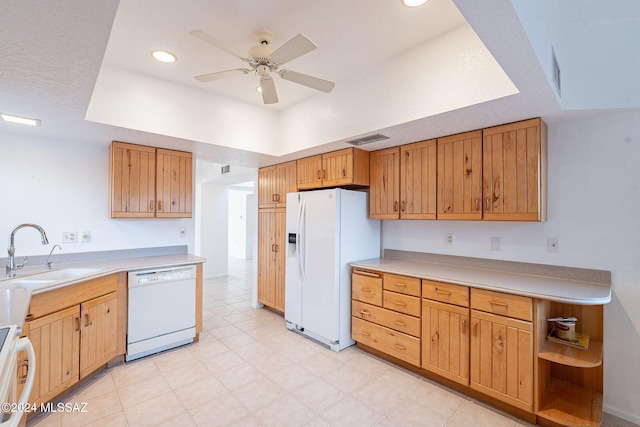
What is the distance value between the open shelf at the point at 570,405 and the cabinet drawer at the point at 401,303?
1.03 meters

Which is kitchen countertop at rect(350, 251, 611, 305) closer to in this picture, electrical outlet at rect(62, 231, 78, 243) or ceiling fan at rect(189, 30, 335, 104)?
ceiling fan at rect(189, 30, 335, 104)

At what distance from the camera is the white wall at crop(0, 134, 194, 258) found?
277 centimetres

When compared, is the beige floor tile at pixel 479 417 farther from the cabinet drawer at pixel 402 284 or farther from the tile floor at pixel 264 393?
the cabinet drawer at pixel 402 284

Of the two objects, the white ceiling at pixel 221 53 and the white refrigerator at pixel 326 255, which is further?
the white refrigerator at pixel 326 255

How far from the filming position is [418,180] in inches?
116

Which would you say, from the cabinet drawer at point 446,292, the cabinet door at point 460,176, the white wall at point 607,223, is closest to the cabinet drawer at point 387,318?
Result: the cabinet drawer at point 446,292

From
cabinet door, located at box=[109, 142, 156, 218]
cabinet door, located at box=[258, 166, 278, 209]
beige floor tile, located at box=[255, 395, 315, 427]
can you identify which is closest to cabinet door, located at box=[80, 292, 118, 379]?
cabinet door, located at box=[109, 142, 156, 218]

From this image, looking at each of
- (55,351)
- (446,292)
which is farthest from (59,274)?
(446,292)

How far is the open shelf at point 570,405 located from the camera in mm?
1933

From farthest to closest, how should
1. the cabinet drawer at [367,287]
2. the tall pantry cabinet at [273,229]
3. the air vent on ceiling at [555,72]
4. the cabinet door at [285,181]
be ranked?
the tall pantry cabinet at [273,229]
the cabinet door at [285,181]
the cabinet drawer at [367,287]
the air vent on ceiling at [555,72]

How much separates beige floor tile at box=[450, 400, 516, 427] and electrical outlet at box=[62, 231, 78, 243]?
380 cm

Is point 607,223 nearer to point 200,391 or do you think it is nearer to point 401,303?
point 401,303

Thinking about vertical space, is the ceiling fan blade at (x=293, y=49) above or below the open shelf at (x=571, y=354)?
above

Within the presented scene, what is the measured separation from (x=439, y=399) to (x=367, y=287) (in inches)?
43.7
